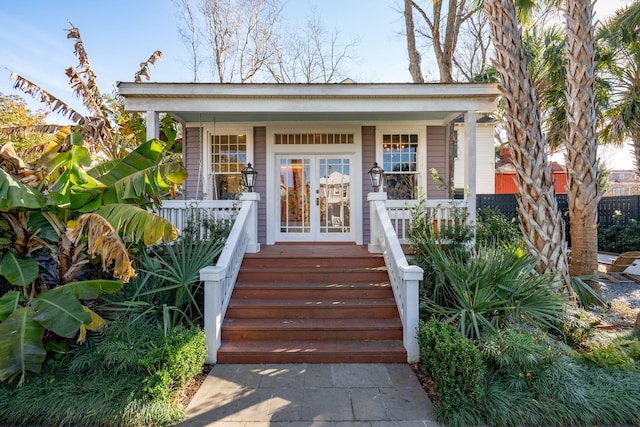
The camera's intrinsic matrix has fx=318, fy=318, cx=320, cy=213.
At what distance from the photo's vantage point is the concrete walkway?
9.84ft

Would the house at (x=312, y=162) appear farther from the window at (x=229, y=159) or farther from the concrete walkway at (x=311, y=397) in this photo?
the concrete walkway at (x=311, y=397)

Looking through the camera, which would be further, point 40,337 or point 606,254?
point 606,254

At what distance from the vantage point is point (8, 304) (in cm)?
342

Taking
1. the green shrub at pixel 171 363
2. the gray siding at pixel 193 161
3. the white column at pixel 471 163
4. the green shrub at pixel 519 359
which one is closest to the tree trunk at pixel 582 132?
the white column at pixel 471 163

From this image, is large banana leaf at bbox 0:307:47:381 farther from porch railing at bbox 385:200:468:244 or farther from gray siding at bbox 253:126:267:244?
porch railing at bbox 385:200:468:244

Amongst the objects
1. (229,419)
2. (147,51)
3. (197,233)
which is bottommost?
(229,419)

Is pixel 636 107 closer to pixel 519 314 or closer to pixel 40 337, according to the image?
pixel 519 314

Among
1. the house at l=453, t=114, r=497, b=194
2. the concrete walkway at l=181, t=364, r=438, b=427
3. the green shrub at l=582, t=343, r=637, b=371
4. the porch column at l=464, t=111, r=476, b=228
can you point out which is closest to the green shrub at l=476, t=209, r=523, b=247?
the porch column at l=464, t=111, r=476, b=228

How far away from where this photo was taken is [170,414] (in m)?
2.98

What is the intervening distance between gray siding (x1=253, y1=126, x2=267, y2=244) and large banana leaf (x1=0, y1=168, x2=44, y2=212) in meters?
4.59

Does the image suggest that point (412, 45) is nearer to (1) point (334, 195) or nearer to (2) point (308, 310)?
(1) point (334, 195)

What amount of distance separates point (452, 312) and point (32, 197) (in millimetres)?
5192

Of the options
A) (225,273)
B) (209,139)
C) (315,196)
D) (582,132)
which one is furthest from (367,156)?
(225,273)

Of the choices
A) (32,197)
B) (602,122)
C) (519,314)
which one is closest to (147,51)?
(32,197)
